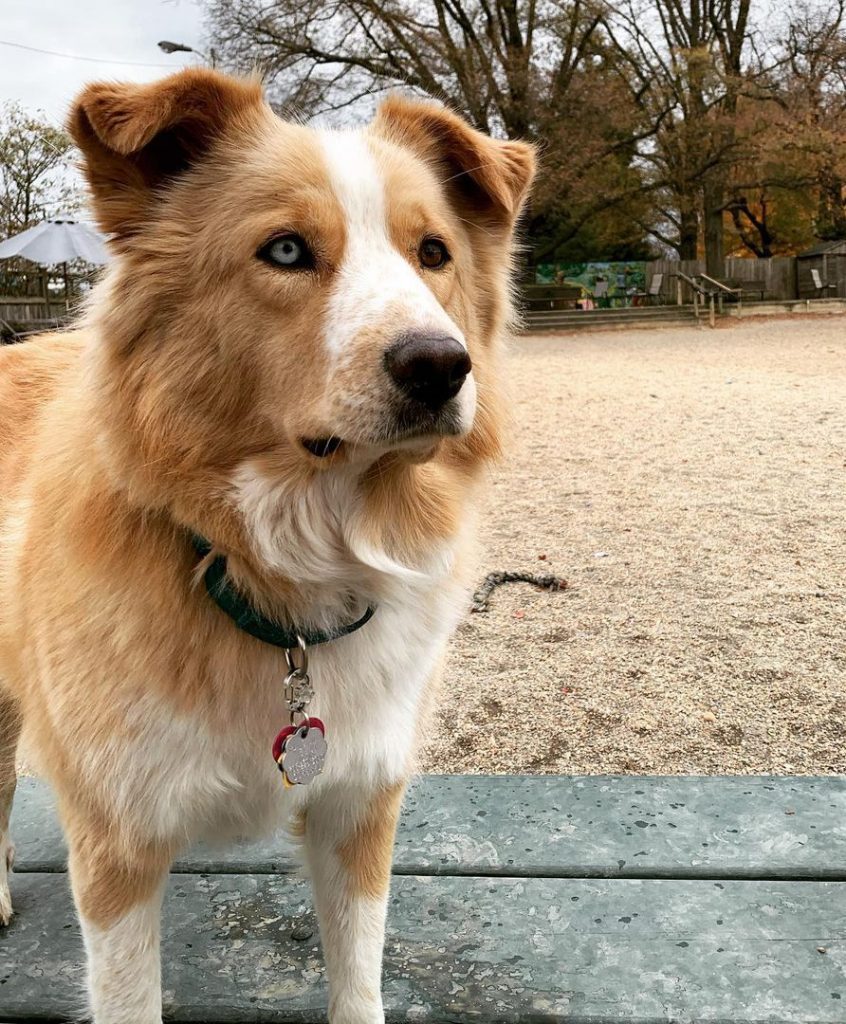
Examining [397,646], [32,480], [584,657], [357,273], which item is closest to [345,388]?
[357,273]

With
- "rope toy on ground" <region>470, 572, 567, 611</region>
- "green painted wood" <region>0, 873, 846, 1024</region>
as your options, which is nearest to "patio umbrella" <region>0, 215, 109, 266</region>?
"rope toy on ground" <region>470, 572, 567, 611</region>

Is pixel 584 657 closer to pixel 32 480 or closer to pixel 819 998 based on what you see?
pixel 819 998

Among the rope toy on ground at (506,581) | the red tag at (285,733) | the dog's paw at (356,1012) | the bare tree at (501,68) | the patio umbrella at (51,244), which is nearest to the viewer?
the red tag at (285,733)

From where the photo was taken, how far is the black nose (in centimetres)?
150

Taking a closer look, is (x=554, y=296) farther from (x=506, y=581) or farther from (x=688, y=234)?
(x=506, y=581)

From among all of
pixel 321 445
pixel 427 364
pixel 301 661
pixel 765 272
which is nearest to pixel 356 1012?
pixel 301 661

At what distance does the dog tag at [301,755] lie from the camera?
1596 millimetres

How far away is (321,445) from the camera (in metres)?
1.66

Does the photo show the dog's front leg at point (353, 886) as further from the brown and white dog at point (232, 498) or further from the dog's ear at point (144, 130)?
the dog's ear at point (144, 130)

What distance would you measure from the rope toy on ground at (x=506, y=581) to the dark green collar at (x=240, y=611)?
10.5ft

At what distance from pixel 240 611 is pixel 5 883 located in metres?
1.20

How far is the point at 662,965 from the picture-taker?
6.42 ft

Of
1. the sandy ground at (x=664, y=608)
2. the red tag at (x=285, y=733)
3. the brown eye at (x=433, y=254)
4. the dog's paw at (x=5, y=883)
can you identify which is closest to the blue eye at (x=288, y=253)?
the brown eye at (x=433, y=254)

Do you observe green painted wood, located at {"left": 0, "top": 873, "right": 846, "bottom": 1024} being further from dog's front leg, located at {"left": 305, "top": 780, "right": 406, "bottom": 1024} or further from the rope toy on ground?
the rope toy on ground
